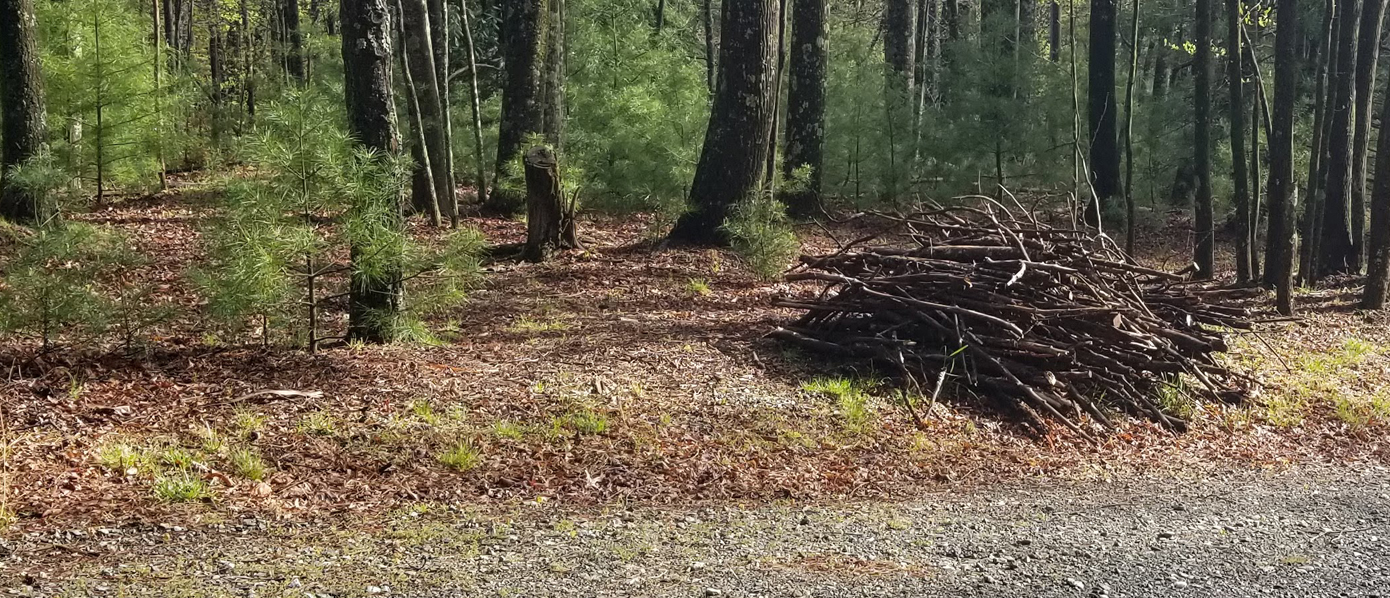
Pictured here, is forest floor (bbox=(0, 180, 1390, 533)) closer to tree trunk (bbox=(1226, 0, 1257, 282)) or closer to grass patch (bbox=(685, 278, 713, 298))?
grass patch (bbox=(685, 278, 713, 298))

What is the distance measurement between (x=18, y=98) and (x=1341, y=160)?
1682cm

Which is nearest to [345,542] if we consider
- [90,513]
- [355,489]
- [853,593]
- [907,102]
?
[355,489]

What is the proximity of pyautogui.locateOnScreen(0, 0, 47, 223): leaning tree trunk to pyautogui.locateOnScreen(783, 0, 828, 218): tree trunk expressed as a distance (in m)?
9.71

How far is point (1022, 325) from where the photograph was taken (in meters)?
7.34

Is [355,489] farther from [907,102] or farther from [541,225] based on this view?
[907,102]

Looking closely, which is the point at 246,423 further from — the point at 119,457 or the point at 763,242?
the point at 763,242

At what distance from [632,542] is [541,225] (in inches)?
281

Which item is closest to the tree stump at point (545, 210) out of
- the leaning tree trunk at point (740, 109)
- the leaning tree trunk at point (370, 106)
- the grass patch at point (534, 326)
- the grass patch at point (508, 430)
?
the leaning tree trunk at point (740, 109)

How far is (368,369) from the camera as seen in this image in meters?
6.59

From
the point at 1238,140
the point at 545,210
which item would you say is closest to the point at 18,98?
the point at 545,210

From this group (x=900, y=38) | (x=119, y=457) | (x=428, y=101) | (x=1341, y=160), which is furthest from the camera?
(x=900, y=38)

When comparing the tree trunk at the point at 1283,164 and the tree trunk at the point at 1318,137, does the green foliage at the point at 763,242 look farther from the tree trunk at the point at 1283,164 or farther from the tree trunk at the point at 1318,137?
the tree trunk at the point at 1318,137

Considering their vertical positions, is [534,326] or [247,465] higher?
[534,326]

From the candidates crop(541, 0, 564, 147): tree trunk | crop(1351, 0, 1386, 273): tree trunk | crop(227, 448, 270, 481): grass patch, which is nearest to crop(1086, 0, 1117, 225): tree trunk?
crop(1351, 0, 1386, 273): tree trunk
